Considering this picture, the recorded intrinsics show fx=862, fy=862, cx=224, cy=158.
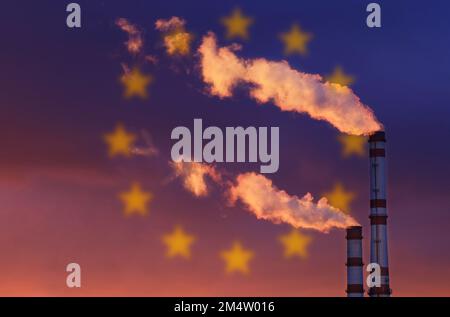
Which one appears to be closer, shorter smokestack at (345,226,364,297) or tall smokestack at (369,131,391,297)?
shorter smokestack at (345,226,364,297)

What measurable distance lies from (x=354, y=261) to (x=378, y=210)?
421 centimetres

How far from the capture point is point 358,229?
5966 cm

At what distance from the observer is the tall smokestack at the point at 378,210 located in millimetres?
60562

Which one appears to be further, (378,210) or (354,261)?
(378,210)

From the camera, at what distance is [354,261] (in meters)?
59.1

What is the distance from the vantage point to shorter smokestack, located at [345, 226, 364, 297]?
58.7 m

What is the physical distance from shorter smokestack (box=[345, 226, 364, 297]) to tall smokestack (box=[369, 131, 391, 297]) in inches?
70.0

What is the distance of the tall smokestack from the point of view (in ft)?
199

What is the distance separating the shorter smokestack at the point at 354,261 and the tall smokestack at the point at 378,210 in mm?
1777
